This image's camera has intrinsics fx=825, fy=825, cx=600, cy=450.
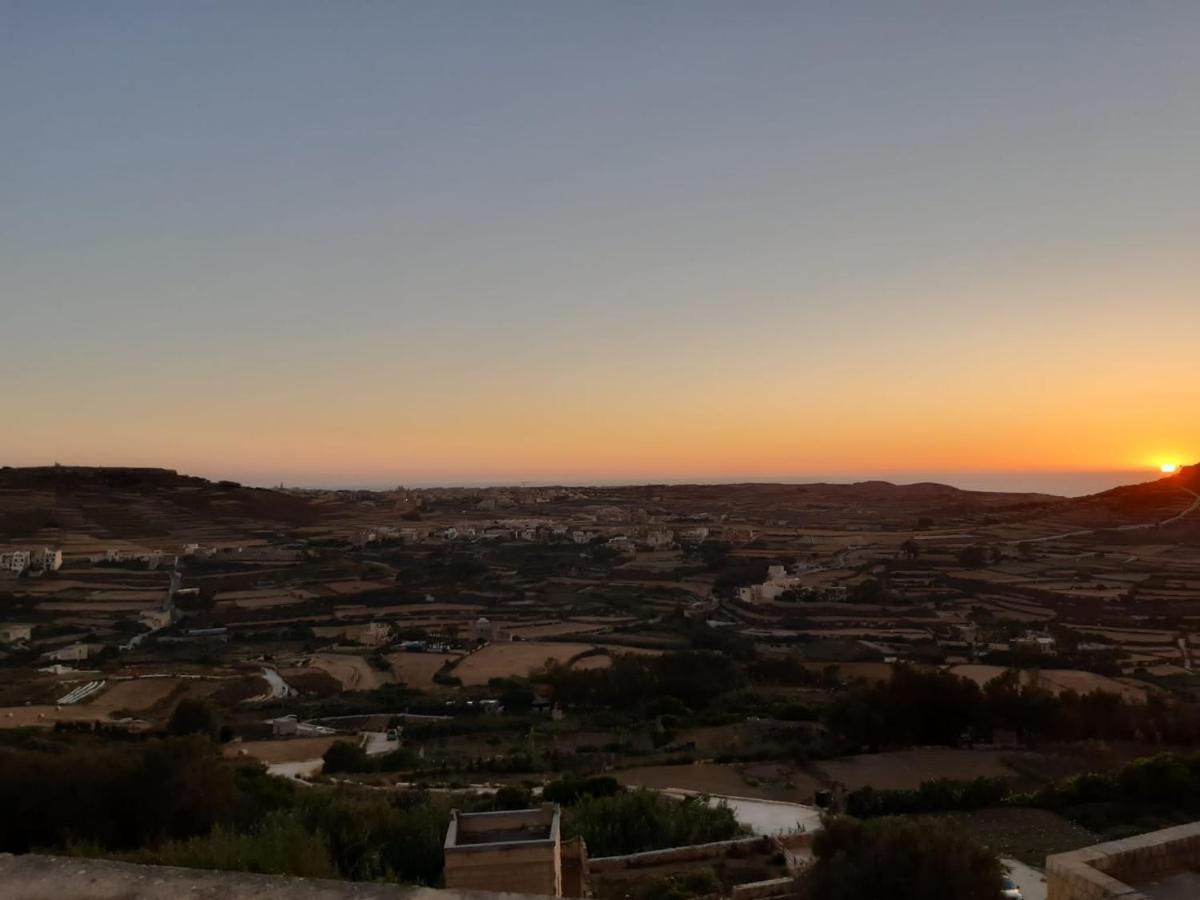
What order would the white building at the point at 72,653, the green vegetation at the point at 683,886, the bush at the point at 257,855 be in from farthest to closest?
1. the white building at the point at 72,653
2. the green vegetation at the point at 683,886
3. the bush at the point at 257,855

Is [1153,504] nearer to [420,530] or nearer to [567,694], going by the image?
[567,694]

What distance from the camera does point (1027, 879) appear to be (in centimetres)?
966

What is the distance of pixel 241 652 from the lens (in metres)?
34.1

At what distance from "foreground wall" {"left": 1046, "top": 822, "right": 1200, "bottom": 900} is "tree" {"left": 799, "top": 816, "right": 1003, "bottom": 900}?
3021mm

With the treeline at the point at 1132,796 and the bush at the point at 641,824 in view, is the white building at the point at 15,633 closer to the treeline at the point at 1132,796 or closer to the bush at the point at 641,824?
the bush at the point at 641,824

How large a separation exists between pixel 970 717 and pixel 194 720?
18600 millimetres

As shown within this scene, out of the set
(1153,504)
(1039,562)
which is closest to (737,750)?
(1039,562)

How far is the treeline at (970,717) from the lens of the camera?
18906 mm

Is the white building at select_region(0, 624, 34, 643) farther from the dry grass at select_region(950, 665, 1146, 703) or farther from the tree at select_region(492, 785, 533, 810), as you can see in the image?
the dry grass at select_region(950, 665, 1146, 703)

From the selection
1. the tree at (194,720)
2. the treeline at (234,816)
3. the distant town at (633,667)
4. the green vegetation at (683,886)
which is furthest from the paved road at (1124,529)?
the green vegetation at (683,886)

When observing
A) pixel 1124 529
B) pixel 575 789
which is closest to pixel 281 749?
pixel 575 789

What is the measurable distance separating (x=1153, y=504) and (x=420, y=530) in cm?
5961

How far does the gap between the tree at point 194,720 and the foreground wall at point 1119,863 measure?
20.1 metres

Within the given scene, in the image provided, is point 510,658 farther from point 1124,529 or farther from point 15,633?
point 1124,529
